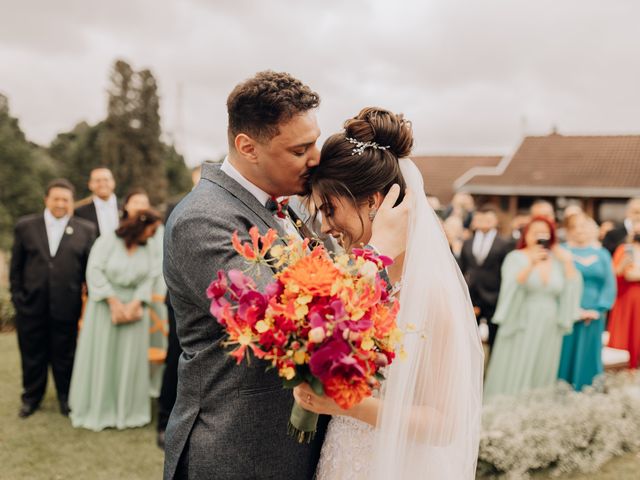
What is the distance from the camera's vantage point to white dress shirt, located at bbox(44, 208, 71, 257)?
5.80m

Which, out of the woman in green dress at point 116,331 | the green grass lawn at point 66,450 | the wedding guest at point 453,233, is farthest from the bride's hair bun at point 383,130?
the wedding guest at point 453,233

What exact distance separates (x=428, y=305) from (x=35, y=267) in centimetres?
503

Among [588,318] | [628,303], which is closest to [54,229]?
[588,318]

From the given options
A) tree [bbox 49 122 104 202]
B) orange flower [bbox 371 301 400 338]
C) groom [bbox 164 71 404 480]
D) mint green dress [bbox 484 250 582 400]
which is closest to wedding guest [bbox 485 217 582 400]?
mint green dress [bbox 484 250 582 400]

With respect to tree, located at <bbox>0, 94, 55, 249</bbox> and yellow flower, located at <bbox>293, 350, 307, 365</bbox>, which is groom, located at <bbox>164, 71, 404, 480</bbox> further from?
tree, located at <bbox>0, 94, 55, 249</bbox>

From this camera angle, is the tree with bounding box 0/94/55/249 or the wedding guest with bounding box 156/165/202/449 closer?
the wedding guest with bounding box 156/165/202/449

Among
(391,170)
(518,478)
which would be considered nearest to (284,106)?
(391,170)

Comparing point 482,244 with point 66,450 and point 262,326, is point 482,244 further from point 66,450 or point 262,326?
point 262,326

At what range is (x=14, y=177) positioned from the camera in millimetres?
12078

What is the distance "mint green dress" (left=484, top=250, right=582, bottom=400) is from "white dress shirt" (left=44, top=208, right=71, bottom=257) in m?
4.83

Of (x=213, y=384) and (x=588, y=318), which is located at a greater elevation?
(x=213, y=384)

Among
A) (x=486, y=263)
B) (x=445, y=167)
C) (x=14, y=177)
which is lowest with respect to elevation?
(x=486, y=263)

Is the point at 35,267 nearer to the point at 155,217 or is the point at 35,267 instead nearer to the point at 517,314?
the point at 155,217

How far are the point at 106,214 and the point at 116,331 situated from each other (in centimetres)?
182
